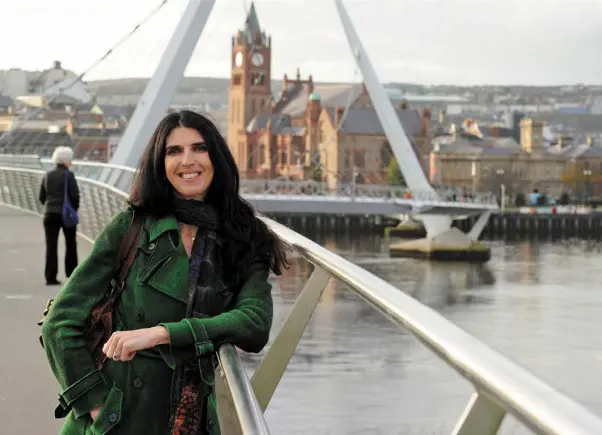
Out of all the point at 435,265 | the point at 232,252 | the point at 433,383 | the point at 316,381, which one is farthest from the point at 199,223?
the point at 435,265

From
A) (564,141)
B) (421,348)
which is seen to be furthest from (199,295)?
(564,141)

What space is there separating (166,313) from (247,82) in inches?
3508

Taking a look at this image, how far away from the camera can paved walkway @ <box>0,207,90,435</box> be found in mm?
2516

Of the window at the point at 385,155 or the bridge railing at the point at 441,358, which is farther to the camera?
the window at the point at 385,155

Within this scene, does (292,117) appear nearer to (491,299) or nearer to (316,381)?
(491,299)

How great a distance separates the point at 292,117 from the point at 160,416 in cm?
8441

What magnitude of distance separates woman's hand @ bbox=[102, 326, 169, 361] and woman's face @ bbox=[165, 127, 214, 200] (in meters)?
0.19

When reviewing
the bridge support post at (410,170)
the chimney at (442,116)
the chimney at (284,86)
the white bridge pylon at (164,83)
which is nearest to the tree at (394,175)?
the chimney at (442,116)

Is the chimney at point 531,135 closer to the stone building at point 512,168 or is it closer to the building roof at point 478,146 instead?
the building roof at point 478,146

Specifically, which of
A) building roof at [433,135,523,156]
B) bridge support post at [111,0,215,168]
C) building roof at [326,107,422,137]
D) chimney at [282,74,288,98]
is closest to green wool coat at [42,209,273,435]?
bridge support post at [111,0,215,168]

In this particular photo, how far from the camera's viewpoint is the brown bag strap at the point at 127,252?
4.13 ft

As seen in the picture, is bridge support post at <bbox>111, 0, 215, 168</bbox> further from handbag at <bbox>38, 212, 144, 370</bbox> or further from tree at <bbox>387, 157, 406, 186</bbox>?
tree at <bbox>387, 157, 406, 186</bbox>

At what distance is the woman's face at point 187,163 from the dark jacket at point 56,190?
425 centimetres

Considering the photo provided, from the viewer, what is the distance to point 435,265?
1517 inches
